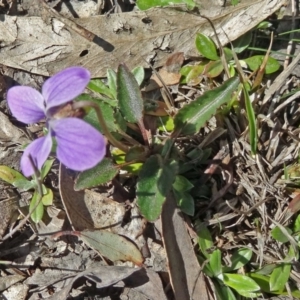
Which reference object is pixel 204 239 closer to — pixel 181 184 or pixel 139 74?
pixel 181 184

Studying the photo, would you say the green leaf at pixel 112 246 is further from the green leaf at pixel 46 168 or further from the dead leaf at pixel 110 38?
the dead leaf at pixel 110 38

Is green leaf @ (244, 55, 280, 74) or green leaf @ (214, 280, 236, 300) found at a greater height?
green leaf @ (244, 55, 280, 74)

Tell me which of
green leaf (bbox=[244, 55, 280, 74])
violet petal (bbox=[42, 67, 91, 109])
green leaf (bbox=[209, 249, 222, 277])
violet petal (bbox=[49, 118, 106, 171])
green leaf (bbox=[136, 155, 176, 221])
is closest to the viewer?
violet petal (bbox=[49, 118, 106, 171])

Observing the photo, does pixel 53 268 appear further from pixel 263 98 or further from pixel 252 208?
pixel 263 98

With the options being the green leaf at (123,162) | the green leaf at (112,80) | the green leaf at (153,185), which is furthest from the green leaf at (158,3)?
the green leaf at (153,185)

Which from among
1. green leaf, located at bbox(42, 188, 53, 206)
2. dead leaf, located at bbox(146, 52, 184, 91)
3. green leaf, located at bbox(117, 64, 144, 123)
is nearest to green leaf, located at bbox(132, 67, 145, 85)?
dead leaf, located at bbox(146, 52, 184, 91)

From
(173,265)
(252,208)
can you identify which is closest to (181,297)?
(173,265)

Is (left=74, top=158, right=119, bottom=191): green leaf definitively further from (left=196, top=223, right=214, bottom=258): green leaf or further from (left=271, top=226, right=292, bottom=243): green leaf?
(left=271, top=226, right=292, bottom=243): green leaf
